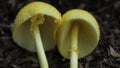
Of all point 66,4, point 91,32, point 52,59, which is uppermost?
point 66,4

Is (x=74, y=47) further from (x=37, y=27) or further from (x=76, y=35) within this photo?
(x=37, y=27)

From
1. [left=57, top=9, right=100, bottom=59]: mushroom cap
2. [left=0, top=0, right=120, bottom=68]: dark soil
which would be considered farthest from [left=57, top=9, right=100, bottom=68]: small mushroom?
[left=0, top=0, right=120, bottom=68]: dark soil

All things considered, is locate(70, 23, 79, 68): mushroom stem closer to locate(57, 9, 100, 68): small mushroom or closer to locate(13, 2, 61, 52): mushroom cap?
locate(57, 9, 100, 68): small mushroom

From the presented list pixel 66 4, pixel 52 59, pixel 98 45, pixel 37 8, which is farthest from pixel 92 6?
pixel 37 8

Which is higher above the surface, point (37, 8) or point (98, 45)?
point (37, 8)

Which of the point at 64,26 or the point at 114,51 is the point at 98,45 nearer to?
the point at 114,51

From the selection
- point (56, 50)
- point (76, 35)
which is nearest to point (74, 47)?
point (76, 35)

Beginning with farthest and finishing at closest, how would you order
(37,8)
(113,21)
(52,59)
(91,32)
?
(113,21)
(52,59)
(91,32)
(37,8)
